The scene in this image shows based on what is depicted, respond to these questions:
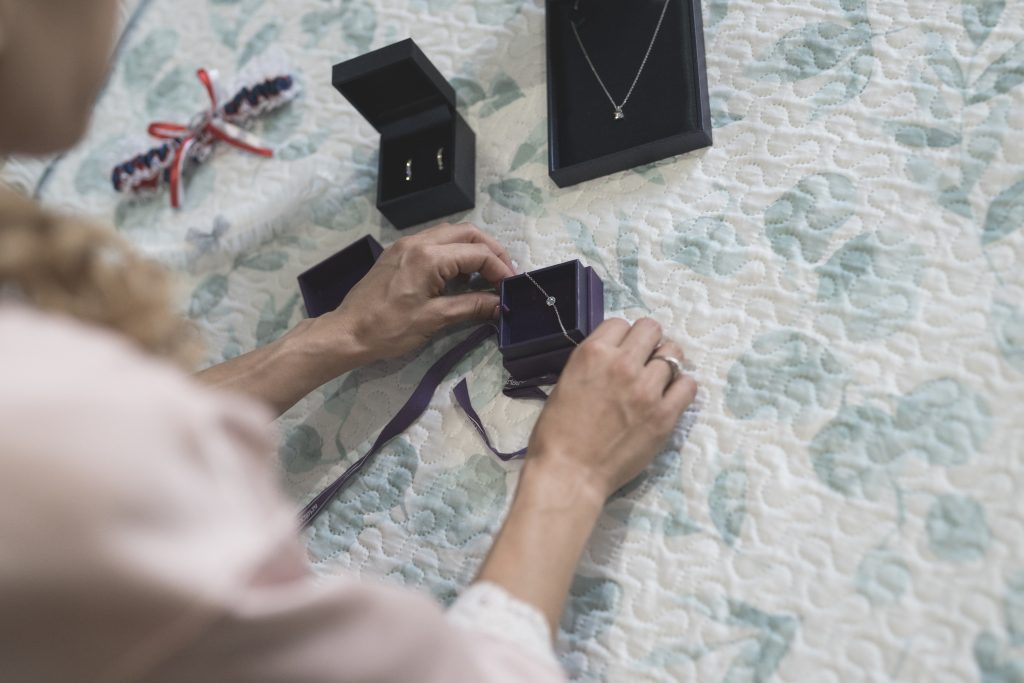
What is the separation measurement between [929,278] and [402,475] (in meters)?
0.52

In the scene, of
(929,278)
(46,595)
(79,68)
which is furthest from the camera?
(929,278)

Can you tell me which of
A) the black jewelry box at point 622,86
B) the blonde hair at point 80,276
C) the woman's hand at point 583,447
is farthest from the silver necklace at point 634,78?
the blonde hair at point 80,276

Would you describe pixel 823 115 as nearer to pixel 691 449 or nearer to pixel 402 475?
pixel 691 449

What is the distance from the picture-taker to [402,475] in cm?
86

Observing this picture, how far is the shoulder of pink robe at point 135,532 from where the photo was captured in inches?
14.9

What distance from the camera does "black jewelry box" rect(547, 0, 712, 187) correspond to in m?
0.87

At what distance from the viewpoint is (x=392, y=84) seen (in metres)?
0.97

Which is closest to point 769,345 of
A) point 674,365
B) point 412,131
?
point 674,365

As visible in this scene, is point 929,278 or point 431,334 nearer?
point 929,278

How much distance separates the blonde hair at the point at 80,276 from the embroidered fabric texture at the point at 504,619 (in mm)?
274

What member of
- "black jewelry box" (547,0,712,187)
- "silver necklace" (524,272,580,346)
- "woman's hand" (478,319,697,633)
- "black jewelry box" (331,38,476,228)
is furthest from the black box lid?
"woman's hand" (478,319,697,633)

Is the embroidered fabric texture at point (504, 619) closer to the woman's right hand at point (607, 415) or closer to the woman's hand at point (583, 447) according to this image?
the woman's hand at point (583, 447)

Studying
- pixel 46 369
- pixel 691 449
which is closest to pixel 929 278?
pixel 691 449

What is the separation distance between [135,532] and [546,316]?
1.62ft
